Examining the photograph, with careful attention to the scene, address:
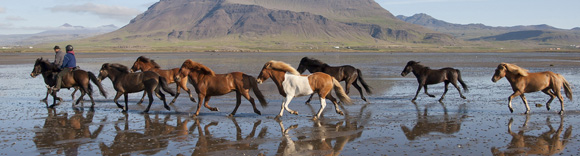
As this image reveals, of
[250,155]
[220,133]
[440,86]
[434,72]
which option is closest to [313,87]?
[220,133]

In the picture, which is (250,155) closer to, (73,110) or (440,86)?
(73,110)

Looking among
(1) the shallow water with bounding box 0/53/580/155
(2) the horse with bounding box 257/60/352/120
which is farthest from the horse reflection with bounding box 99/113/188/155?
(2) the horse with bounding box 257/60/352/120

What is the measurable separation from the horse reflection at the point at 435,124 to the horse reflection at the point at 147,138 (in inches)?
175

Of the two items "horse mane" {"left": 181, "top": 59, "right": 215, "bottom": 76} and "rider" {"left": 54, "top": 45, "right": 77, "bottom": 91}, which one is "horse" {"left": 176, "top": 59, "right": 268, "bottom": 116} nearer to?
"horse mane" {"left": 181, "top": 59, "right": 215, "bottom": 76}

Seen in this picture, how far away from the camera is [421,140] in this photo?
8.94 metres

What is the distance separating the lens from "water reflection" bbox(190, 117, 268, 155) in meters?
8.15

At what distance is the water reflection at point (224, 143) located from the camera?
8.15 m

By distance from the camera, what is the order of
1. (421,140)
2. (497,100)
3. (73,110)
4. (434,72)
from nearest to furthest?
(421,140), (73,110), (497,100), (434,72)

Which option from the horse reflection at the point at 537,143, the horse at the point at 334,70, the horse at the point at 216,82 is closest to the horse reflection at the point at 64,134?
the horse at the point at 216,82

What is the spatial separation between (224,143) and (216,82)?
3464 millimetres

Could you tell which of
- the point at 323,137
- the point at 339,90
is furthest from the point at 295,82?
the point at 323,137

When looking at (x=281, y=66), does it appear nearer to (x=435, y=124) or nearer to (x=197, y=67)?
(x=197, y=67)

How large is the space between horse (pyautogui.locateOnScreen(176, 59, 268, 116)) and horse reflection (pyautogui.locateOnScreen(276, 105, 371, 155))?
3.97 ft

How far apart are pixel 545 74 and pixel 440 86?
27.3 feet
